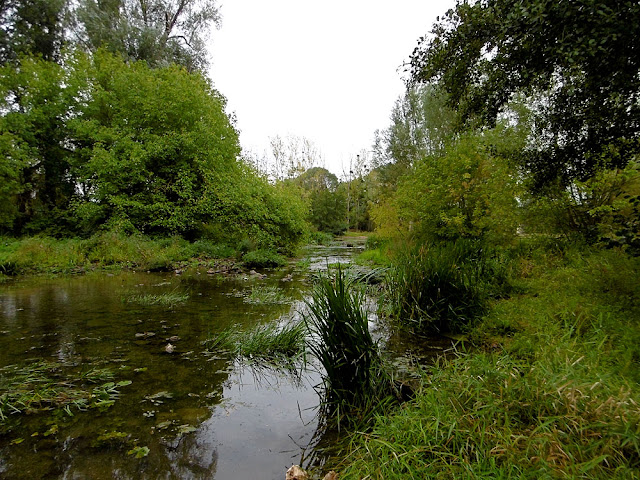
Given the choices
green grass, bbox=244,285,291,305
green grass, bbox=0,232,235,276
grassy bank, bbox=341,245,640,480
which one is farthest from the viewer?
green grass, bbox=0,232,235,276

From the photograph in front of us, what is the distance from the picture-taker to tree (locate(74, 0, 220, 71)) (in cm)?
1772

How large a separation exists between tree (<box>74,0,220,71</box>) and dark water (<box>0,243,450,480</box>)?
17.5 metres

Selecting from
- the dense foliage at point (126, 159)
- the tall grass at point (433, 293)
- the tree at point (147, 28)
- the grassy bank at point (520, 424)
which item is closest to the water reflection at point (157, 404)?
the grassy bank at point (520, 424)

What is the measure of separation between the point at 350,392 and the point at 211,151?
46.2 feet

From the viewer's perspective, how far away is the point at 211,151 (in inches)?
584

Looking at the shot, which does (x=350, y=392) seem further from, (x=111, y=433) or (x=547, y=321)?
(x=547, y=321)

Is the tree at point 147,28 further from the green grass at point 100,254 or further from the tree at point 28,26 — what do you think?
the green grass at point 100,254

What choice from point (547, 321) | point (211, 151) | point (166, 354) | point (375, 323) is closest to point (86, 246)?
point (211, 151)

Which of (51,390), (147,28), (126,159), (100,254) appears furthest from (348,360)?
(147,28)

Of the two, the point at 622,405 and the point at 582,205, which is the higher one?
the point at 582,205

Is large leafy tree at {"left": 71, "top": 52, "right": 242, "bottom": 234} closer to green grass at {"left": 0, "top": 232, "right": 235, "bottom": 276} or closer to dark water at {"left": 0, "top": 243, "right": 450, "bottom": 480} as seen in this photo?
green grass at {"left": 0, "top": 232, "right": 235, "bottom": 276}

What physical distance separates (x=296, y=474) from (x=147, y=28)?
23.1 m

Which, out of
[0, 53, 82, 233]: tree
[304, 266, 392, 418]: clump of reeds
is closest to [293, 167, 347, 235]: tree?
[0, 53, 82, 233]: tree

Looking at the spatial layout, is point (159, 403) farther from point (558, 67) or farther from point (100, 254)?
point (100, 254)
